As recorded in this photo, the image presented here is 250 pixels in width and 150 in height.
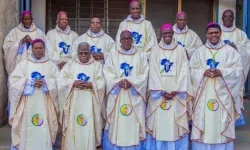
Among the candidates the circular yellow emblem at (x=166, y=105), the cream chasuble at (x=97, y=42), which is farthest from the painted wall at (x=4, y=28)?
the circular yellow emblem at (x=166, y=105)

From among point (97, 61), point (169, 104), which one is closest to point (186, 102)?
point (169, 104)

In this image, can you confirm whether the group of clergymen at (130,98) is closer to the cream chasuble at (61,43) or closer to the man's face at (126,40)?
the man's face at (126,40)

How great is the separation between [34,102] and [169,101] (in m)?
A: 1.99

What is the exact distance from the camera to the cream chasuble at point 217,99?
20.6 ft

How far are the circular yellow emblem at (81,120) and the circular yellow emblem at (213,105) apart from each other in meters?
1.84

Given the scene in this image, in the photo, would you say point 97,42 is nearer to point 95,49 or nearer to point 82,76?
point 95,49

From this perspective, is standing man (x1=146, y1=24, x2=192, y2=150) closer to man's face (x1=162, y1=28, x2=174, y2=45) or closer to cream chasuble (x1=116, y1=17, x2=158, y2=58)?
man's face (x1=162, y1=28, x2=174, y2=45)

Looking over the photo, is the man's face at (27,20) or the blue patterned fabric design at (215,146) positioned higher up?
the man's face at (27,20)

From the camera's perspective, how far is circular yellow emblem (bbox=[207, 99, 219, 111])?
20.6 ft

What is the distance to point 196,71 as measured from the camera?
641cm

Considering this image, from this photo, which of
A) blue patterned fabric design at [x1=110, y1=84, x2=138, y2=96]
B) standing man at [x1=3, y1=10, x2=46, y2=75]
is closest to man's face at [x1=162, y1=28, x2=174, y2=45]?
blue patterned fabric design at [x1=110, y1=84, x2=138, y2=96]

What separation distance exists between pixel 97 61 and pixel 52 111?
1.03m

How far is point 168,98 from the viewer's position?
633 centimetres

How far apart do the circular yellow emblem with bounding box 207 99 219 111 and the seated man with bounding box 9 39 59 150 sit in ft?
7.52
